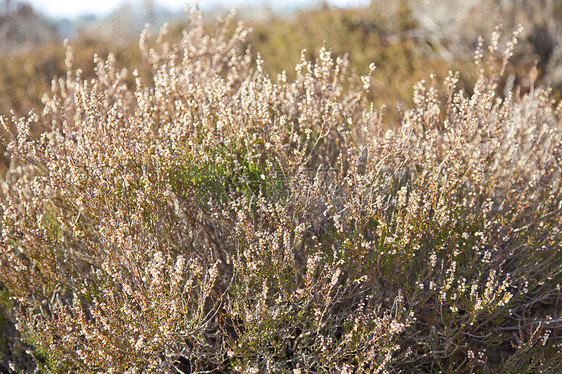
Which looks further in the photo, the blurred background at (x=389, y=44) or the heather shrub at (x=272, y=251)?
the blurred background at (x=389, y=44)

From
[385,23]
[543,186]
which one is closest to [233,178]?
[543,186]

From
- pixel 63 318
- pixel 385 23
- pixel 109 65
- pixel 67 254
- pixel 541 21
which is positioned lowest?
pixel 63 318

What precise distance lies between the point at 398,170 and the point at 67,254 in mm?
2033

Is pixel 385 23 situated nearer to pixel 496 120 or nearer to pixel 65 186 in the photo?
pixel 496 120

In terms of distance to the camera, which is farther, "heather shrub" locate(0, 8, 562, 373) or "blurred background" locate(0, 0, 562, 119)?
"blurred background" locate(0, 0, 562, 119)

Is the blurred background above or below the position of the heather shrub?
above

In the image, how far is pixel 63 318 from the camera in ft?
7.66

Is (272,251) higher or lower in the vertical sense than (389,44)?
lower

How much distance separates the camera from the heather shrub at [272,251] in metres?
2.22

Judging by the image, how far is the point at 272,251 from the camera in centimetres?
219

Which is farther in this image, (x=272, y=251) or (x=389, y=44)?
(x=389, y=44)

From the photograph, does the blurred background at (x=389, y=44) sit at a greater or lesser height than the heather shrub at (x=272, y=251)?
greater

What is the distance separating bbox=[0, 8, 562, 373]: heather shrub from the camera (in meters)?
2.22

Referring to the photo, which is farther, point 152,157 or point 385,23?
point 385,23
